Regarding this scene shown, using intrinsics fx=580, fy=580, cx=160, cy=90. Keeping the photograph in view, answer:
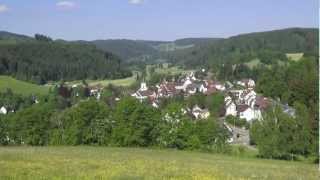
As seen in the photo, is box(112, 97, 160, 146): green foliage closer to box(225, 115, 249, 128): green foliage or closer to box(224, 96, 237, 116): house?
box(225, 115, 249, 128): green foliage

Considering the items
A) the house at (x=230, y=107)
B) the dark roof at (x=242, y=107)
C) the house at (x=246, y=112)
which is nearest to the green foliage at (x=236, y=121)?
the house at (x=230, y=107)

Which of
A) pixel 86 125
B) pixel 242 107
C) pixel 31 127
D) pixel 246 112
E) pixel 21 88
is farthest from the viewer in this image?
pixel 21 88

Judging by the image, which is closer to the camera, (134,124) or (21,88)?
(134,124)

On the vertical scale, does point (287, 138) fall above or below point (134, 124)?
below

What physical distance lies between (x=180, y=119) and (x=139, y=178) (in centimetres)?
5335

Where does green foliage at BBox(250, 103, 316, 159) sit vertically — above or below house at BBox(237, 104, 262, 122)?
above

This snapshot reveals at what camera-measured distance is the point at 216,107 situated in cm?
16050

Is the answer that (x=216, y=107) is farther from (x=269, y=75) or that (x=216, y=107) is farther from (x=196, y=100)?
(x=269, y=75)

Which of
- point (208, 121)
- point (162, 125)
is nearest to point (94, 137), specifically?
point (162, 125)

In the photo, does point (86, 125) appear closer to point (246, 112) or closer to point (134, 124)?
point (134, 124)

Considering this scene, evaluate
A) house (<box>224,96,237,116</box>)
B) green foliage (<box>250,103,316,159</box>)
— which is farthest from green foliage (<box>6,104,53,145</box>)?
house (<box>224,96,237,116</box>)

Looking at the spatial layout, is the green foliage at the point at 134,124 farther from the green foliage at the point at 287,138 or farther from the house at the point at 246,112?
the house at the point at 246,112

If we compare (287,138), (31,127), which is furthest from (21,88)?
(287,138)

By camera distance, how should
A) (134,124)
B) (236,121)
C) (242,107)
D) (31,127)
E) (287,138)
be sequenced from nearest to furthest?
(287,138) → (134,124) → (31,127) → (236,121) → (242,107)
